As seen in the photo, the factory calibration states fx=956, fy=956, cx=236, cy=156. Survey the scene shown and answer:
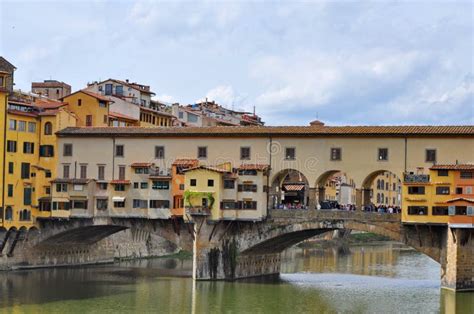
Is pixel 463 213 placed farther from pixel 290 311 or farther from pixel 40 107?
pixel 40 107

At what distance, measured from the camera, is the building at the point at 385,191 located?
340 feet

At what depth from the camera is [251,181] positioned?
52594 mm

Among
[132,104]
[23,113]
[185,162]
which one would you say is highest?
[132,104]

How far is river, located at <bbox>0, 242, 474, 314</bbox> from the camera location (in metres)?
43.6

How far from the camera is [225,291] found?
Result: 48906 millimetres

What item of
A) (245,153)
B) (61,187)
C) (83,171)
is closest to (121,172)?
(83,171)

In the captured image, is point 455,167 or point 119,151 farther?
point 119,151

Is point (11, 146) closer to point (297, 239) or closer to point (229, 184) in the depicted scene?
point (229, 184)

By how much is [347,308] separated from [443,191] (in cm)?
856

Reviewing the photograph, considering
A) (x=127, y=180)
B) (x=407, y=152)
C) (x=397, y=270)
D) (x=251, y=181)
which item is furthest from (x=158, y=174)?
(x=397, y=270)

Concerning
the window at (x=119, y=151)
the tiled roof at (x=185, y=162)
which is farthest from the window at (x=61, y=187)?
the tiled roof at (x=185, y=162)

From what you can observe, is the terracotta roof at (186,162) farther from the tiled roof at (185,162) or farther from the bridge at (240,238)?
the bridge at (240,238)

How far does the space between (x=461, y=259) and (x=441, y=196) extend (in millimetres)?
3326

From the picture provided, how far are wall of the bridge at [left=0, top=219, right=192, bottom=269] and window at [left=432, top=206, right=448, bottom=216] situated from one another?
14748 millimetres
